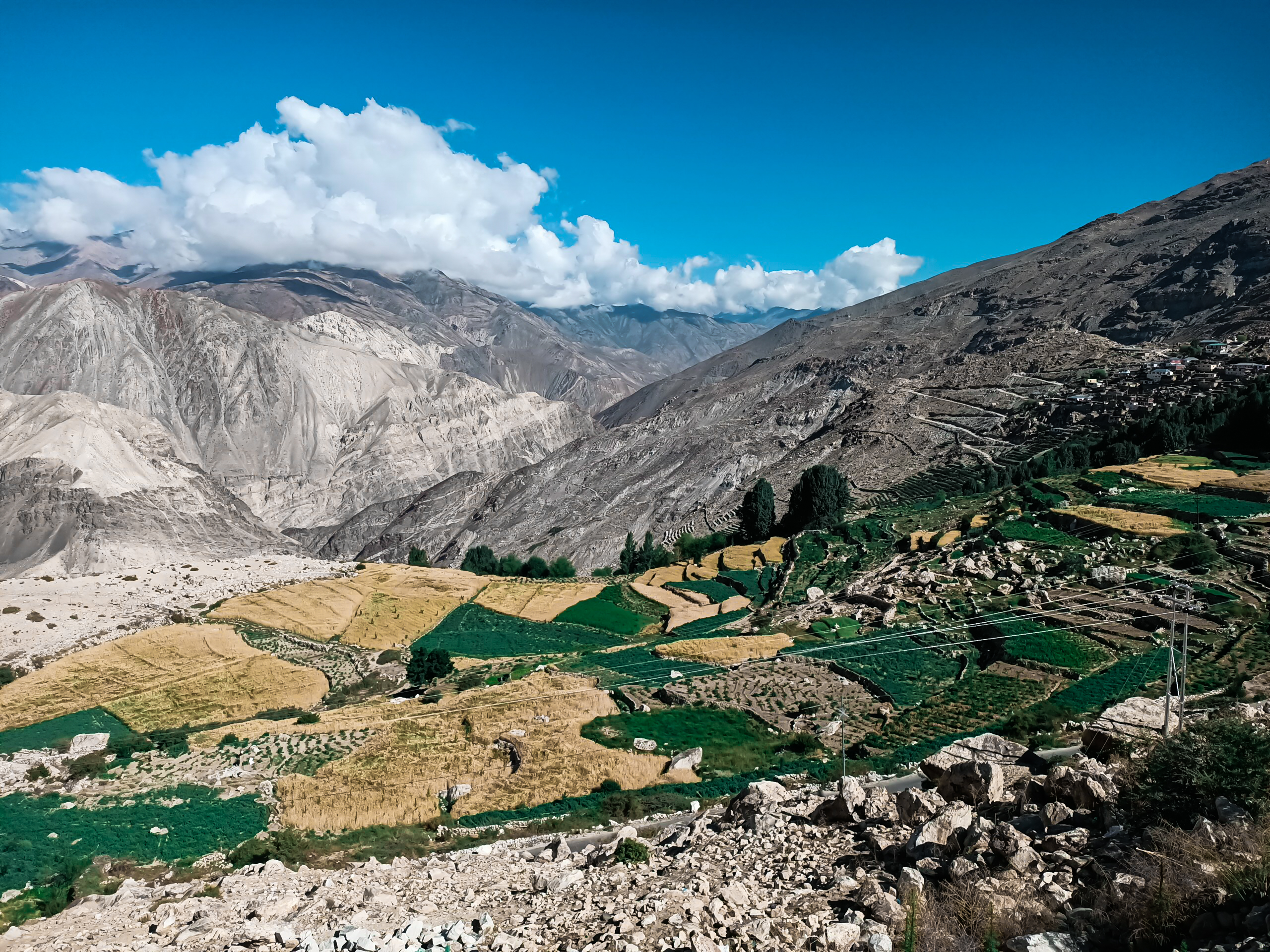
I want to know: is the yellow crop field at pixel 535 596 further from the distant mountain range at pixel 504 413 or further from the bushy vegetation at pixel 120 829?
the distant mountain range at pixel 504 413

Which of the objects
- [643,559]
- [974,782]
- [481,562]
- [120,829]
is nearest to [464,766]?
[120,829]

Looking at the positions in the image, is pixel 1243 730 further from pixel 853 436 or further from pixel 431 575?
pixel 853 436

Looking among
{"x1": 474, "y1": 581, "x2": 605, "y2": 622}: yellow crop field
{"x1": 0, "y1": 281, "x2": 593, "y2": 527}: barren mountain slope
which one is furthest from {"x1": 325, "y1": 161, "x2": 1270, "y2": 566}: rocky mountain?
{"x1": 0, "y1": 281, "x2": 593, "y2": 527}: barren mountain slope

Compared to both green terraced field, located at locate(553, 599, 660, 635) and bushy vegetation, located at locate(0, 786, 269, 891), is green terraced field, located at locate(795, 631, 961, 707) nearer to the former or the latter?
green terraced field, located at locate(553, 599, 660, 635)

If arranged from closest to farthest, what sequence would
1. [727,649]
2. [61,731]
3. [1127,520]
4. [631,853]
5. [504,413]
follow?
[631,853] < [61,731] < [727,649] < [1127,520] < [504,413]

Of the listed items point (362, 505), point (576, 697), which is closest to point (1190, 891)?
point (576, 697)

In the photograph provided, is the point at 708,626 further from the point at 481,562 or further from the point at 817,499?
the point at 481,562
